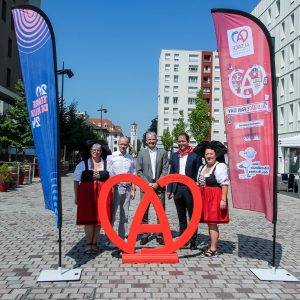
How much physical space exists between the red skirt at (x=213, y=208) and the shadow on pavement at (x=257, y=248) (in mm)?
850

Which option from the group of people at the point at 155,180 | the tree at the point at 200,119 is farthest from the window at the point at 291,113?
the group of people at the point at 155,180

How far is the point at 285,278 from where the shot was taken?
5.61m

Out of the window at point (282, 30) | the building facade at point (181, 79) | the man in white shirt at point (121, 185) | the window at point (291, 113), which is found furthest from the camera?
the building facade at point (181, 79)

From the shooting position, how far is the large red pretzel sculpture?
20.8 feet

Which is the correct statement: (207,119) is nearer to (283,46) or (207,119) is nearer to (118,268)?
(283,46)

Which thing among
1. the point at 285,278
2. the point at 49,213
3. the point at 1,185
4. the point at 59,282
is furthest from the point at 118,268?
the point at 1,185

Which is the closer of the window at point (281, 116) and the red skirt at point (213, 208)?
the red skirt at point (213, 208)

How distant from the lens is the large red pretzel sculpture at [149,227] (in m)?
6.34

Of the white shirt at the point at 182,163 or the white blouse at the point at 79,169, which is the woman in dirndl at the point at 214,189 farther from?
the white blouse at the point at 79,169

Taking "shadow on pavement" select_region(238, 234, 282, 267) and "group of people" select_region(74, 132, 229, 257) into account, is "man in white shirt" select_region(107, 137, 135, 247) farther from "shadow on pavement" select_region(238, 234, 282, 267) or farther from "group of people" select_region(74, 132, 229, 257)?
"shadow on pavement" select_region(238, 234, 282, 267)

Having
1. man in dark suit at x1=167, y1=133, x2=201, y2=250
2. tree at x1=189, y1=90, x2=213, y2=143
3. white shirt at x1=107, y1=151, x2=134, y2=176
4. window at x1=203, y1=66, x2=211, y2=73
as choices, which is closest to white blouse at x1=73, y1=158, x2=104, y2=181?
white shirt at x1=107, y1=151, x2=134, y2=176

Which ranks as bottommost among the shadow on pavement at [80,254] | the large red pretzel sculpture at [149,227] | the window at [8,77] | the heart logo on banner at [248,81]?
the shadow on pavement at [80,254]

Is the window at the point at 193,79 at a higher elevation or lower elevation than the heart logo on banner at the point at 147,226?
higher

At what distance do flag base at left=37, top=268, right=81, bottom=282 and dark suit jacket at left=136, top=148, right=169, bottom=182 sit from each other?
228 cm
